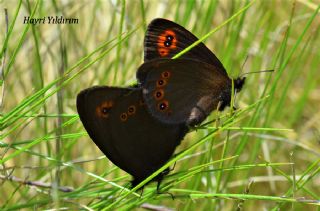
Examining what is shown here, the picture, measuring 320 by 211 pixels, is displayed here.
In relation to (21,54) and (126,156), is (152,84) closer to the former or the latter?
(126,156)

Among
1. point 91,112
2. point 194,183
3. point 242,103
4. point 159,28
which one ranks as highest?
point 159,28

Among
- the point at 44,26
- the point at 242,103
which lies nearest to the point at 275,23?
the point at 242,103

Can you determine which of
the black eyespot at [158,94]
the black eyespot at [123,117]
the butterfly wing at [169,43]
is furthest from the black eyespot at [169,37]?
the black eyespot at [123,117]

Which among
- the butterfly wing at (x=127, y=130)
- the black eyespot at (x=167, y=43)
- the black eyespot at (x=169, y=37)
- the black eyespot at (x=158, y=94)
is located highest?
the black eyespot at (x=169, y=37)

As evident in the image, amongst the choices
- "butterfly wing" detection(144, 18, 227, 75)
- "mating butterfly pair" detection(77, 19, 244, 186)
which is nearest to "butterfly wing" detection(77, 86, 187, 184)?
"mating butterfly pair" detection(77, 19, 244, 186)

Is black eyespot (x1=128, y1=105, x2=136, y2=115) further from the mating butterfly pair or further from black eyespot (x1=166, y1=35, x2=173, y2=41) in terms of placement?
black eyespot (x1=166, y1=35, x2=173, y2=41)

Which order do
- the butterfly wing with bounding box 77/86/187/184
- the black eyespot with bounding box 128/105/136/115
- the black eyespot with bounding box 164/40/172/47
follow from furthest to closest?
the black eyespot with bounding box 164/40/172/47, the black eyespot with bounding box 128/105/136/115, the butterfly wing with bounding box 77/86/187/184

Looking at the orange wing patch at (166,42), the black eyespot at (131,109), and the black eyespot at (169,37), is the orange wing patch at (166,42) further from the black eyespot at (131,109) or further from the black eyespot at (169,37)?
the black eyespot at (131,109)
